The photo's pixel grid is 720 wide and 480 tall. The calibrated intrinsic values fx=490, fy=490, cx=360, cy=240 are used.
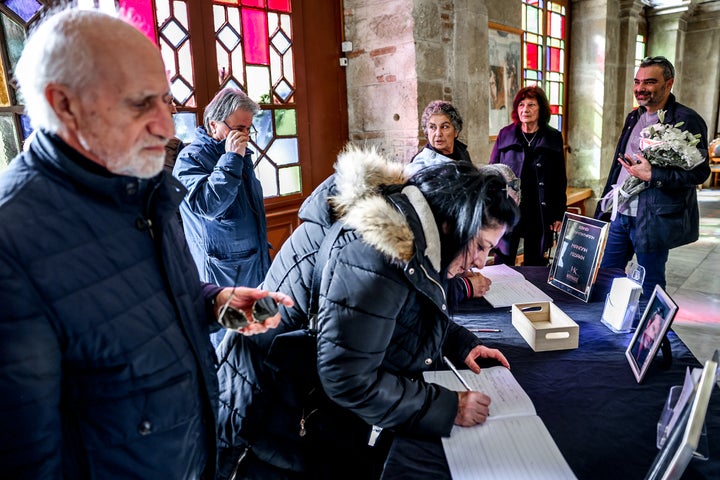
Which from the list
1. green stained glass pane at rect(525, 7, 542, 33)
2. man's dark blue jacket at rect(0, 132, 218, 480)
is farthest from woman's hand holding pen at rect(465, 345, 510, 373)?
green stained glass pane at rect(525, 7, 542, 33)

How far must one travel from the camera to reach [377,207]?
1.17 m

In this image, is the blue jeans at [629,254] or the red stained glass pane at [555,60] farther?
the red stained glass pane at [555,60]

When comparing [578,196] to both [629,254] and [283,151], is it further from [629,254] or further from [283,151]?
[283,151]

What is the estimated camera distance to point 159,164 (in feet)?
3.27

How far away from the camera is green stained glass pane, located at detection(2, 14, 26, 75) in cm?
240

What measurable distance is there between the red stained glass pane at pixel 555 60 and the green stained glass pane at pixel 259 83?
481 centimetres

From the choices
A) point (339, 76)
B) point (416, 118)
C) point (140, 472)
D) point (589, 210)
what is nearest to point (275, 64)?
point (339, 76)

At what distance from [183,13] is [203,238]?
1524mm

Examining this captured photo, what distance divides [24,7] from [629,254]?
12.0 ft

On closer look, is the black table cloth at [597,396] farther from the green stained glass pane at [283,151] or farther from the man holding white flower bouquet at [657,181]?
the green stained glass pane at [283,151]

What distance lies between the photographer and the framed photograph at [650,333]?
4.50 feet

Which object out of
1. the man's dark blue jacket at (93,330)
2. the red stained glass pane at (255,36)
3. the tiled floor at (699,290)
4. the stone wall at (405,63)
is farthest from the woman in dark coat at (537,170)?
the man's dark blue jacket at (93,330)

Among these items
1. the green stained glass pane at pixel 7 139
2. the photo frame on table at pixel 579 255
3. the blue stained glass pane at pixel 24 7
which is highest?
the blue stained glass pane at pixel 24 7

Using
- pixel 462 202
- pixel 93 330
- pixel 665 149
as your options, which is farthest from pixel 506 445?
pixel 665 149
